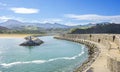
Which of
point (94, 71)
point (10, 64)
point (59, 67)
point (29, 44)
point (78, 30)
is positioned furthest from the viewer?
point (78, 30)

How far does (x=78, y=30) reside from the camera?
555 ft

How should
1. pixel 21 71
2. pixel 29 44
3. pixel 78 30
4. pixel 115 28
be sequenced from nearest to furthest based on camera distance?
1. pixel 21 71
2. pixel 29 44
3. pixel 115 28
4. pixel 78 30

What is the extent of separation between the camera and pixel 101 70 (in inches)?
1231

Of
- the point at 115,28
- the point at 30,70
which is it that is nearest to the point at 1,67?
the point at 30,70

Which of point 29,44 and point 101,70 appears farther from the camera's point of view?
point 29,44

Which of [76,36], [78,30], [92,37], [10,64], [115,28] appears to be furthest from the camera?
[78,30]

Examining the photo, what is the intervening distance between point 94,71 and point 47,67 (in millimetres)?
10940

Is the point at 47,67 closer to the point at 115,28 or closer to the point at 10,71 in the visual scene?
the point at 10,71

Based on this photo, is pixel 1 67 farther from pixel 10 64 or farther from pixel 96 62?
pixel 96 62

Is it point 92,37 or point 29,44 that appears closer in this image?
point 29,44

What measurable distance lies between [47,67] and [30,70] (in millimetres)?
3350

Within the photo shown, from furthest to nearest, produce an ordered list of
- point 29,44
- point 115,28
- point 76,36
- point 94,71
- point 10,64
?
1. point 115,28
2. point 76,36
3. point 29,44
4. point 10,64
5. point 94,71

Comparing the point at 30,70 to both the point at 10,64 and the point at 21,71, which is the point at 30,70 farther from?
the point at 10,64

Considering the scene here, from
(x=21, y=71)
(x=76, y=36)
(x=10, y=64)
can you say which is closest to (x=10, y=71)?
(x=21, y=71)
